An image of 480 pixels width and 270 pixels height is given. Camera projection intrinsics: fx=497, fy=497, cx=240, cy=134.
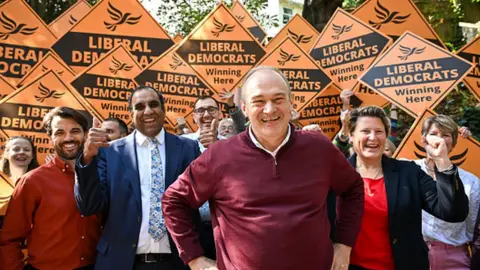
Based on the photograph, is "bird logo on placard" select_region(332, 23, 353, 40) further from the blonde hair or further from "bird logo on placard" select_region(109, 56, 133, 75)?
the blonde hair

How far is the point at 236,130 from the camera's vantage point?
15.1 ft

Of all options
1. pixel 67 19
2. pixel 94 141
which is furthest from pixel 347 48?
pixel 94 141

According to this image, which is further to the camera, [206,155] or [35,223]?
[35,223]

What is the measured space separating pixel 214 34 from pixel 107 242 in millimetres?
3479

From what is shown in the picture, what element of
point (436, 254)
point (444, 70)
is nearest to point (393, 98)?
point (444, 70)

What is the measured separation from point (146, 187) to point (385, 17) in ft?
15.2

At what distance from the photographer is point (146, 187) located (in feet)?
10.2

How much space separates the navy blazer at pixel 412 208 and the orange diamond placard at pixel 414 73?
2330mm

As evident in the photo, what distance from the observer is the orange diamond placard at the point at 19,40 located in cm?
570

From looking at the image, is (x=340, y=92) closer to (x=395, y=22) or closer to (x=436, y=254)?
(x=395, y=22)

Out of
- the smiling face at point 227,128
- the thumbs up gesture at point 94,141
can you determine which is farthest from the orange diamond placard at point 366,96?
the thumbs up gesture at point 94,141

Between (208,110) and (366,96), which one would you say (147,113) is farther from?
(366,96)

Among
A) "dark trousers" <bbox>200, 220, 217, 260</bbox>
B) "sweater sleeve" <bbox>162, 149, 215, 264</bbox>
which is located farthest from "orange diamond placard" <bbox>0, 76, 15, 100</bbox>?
"sweater sleeve" <bbox>162, 149, 215, 264</bbox>

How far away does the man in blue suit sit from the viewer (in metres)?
2.87
